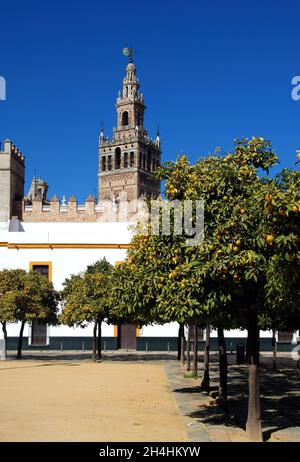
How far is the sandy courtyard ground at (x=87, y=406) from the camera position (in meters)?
11.7

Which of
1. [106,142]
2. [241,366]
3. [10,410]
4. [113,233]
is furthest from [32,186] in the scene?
[10,410]

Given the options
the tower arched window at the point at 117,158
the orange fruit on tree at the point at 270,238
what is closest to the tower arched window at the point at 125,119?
the tower arched window at the point at 117,158

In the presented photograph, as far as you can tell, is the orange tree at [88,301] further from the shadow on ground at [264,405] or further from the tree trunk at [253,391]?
the tree trunk at [253,391]

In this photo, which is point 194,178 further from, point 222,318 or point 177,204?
point 222,318

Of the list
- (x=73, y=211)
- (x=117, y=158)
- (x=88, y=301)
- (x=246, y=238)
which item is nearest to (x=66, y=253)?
(x=73, y=211)

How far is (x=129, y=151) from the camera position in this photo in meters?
91.4

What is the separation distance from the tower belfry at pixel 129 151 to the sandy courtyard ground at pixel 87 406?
65.8 metres

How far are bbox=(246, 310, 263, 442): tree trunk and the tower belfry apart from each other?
77.8 meters

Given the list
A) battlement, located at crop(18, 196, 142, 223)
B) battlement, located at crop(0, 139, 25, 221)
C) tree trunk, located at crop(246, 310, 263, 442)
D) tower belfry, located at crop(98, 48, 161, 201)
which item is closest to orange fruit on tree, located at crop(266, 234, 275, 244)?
tree trunk, located at crop(246, 310, 263, 442)

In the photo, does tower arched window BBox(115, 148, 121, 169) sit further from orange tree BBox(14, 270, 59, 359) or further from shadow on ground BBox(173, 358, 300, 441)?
shadow on ground BBox(173, 358, 300, 441)

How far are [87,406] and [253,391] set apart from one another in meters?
5.38

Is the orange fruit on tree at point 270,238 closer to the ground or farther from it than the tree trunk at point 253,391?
farther from it

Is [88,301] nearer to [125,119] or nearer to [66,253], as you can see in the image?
[66,253]

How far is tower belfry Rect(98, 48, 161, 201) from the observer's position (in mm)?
90812
